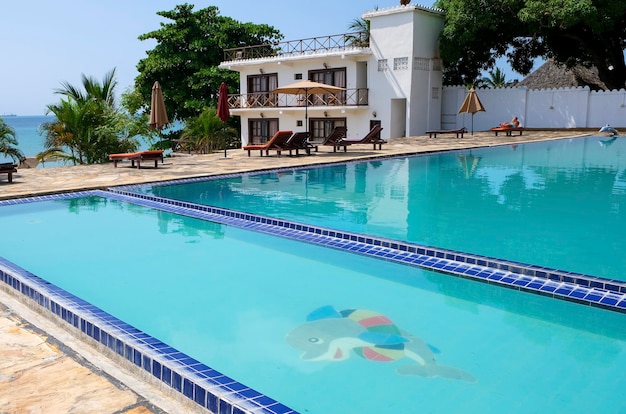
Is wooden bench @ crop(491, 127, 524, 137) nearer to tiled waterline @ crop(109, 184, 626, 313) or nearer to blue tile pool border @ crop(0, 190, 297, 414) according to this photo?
tiled waterline @ crop(109, 184, 626, 313)

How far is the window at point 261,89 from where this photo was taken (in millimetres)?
30047

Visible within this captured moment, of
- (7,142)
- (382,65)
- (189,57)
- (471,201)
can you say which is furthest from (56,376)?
(189,57)

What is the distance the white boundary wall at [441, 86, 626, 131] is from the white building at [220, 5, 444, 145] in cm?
92

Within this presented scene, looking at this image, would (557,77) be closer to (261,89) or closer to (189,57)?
(261,89)

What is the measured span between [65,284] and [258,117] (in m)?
26.8

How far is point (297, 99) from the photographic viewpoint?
28797 millimetres

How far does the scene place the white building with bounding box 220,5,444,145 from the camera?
25.2 metres

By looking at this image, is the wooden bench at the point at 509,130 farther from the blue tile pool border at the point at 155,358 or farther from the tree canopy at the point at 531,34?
the blue tile pool border at the point at 155,358

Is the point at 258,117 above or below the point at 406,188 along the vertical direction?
above

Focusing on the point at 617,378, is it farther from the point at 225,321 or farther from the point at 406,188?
the point at 406,188

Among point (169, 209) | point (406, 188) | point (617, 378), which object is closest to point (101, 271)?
point (169, 209)

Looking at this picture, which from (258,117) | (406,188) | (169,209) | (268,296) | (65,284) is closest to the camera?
(268,296)

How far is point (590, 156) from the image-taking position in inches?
586

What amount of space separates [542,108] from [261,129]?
48.5 feet
